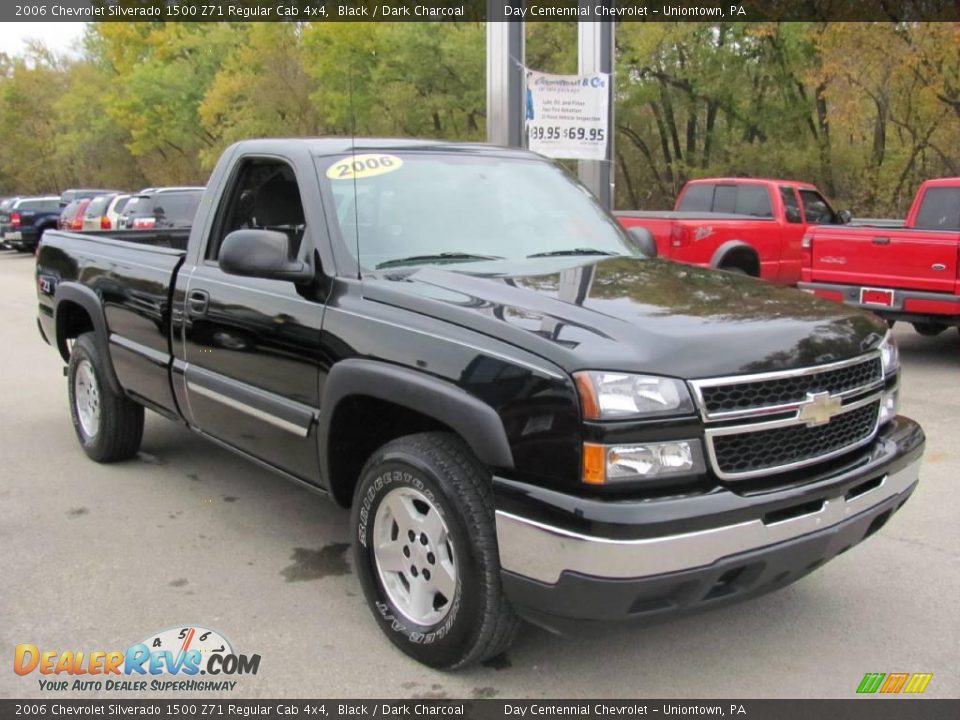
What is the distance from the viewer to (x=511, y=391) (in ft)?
9.21

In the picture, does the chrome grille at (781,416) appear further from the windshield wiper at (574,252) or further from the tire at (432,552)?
the windshield wiper at (574,252)

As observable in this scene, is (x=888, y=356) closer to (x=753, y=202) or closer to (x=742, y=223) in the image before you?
(x=742, y=223)

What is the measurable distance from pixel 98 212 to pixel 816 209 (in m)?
18.3

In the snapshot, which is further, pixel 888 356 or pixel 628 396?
pixel 888 356

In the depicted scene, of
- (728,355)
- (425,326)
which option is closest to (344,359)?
(425,326)

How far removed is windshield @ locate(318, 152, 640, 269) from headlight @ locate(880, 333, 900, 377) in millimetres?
1260

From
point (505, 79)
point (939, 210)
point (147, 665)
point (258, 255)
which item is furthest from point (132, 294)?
point (939, 210)

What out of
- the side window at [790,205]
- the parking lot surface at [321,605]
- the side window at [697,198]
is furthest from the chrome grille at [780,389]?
the side window at [697,198]

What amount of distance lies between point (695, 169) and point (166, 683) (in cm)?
2297

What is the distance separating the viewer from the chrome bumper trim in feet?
8.63

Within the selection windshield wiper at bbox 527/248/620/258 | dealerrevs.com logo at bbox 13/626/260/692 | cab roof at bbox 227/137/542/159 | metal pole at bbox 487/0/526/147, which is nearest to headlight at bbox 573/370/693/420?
windshield wiper at bbox 527/248/620/258

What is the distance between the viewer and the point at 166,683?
3299 millimetres
